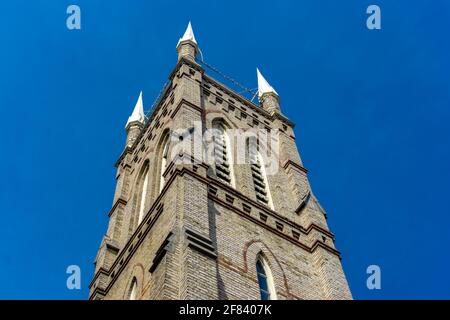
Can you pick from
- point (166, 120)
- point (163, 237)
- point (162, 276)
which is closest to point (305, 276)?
point (163, 237)

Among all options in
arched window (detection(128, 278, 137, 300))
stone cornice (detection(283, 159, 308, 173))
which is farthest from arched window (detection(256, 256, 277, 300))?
stone cornice (detection(283, 159, 308, 173))

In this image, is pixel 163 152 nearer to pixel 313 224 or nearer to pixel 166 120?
pixel 166 120

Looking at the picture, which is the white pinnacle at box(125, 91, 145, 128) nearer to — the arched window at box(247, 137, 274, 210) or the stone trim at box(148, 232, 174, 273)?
the arched window at box(247, 137, 274, 210)

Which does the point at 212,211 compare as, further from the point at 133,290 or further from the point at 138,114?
the point at 138,114

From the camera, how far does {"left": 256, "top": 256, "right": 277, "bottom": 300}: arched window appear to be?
57.8 feet

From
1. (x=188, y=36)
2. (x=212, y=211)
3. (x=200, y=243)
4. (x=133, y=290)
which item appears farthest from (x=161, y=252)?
(x=188, y=36)

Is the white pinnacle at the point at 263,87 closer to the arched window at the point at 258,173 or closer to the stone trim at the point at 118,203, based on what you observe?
the arched window at the point at 258,173

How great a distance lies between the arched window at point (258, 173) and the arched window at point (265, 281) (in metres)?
3.91

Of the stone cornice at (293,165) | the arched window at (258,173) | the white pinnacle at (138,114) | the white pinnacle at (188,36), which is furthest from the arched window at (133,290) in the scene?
the white pinnacle at (138,114)

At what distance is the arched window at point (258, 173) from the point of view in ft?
74.4

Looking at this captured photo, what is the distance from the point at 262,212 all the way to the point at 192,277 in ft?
19.1

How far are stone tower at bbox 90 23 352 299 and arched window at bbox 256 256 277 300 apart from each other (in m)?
0.03

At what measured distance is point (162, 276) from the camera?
15.4 meters

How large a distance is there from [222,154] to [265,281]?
6585mm
